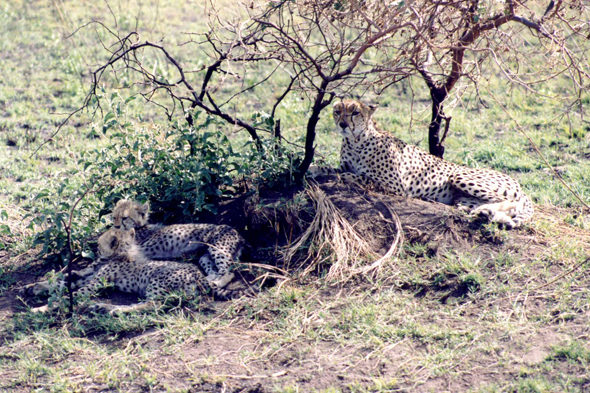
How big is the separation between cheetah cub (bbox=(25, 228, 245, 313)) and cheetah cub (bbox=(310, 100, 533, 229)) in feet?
5.38

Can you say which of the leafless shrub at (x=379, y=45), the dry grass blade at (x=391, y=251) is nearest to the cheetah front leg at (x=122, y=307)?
the dry grass blade at (x=391, y=251)

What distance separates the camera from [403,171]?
6.08 m

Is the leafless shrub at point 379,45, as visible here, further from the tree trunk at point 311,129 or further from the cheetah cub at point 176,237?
the cheetah cub at point 176,237

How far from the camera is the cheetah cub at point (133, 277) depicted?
4691 mm

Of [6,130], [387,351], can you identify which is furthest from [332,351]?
[6,130]

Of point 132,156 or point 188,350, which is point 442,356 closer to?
point 188,350

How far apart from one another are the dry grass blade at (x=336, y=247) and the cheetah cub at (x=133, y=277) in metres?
0.65

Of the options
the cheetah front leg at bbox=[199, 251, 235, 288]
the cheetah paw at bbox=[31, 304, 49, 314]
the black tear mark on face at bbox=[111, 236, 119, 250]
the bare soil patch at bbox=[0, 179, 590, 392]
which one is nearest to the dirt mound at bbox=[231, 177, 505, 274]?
the bare soil patch at bbox=[0, 179, 590, 392]

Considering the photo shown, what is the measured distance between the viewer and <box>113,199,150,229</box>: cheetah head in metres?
5.29

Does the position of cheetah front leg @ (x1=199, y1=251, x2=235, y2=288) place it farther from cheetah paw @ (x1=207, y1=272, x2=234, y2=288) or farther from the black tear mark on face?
the black tear mark on face

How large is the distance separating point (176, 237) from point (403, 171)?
2201 millimetres

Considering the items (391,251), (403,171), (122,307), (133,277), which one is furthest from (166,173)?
(403,171)

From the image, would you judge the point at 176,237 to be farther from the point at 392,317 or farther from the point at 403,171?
the point at 403,171

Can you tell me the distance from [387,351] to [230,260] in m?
1.50
